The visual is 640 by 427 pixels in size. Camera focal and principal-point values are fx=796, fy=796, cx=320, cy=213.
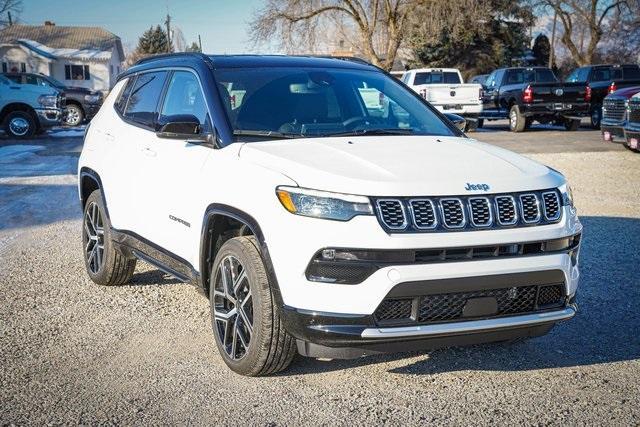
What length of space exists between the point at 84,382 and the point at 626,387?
Answer: 2.97 metres

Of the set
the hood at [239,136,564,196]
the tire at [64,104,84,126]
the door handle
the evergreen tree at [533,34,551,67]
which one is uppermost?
the evergreen tree at [533,34,551,67]

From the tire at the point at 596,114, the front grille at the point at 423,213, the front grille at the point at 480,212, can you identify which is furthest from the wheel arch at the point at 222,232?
the tire at the point at 596,114

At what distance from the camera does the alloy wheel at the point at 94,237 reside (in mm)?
6566

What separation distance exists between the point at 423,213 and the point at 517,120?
22.3 m

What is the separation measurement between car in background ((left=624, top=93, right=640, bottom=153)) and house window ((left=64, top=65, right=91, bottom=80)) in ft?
198

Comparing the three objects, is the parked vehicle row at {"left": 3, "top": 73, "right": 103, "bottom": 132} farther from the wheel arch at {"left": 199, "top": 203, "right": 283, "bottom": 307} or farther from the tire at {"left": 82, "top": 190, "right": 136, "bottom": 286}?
the wheel arch at {"left": 199, "top": 203, "right": 283, "bottom": 307}

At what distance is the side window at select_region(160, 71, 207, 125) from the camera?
514cm

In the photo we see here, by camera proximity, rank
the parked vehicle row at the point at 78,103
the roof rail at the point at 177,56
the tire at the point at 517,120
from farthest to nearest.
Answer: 1. the parked vehicle row at the point at 78,103
2. the tire at the point at 517,120
3. the roof rail at the point at 177,56

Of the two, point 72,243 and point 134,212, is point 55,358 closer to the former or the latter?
point 134,212

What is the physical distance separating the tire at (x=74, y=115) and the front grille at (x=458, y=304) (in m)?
27.6

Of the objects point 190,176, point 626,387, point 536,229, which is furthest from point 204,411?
point 626,387

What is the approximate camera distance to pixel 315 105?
521 cm

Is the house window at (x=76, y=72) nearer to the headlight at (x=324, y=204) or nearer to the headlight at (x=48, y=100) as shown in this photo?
the headlight at (x=48, y=100)

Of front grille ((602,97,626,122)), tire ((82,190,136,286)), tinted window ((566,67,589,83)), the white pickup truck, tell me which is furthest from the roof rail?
tinted window ((566,67,589,83))
